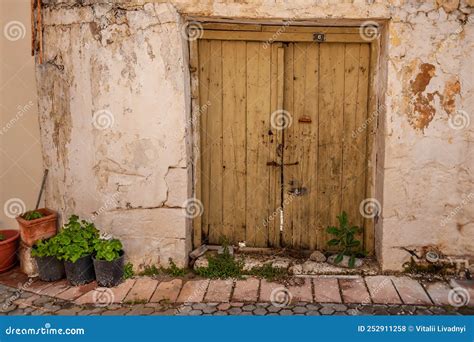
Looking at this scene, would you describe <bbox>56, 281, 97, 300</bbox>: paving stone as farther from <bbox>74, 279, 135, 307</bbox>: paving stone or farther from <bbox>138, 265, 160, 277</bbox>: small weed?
<bbox>138, 265, 160, 277</bbox>: small weed

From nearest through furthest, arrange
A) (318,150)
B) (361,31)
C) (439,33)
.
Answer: (439,33)
(361,31)
(318,150)

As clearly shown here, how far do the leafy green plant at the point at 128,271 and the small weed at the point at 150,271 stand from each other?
0.10 m

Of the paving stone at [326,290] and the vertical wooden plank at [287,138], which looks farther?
the vertical wooden plank at [287,138]

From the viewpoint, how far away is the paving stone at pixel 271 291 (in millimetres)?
4590

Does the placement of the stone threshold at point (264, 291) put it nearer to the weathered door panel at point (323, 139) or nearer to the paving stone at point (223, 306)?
the paving stone at point (223, 306)

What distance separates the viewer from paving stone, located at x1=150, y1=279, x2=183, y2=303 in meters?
4.63

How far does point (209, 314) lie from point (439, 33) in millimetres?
3472

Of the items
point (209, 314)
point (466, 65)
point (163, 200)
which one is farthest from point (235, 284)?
point (466, 65)

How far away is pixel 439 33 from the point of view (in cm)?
466

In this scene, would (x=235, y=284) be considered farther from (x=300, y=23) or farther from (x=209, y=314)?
(x=300, y=23)

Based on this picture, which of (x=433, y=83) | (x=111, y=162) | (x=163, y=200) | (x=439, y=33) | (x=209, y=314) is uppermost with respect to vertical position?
(x=439, y=33)

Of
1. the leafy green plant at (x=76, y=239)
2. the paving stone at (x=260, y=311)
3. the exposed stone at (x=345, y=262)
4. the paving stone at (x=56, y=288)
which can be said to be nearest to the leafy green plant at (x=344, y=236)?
the exposed stone at (x=345, y=262)

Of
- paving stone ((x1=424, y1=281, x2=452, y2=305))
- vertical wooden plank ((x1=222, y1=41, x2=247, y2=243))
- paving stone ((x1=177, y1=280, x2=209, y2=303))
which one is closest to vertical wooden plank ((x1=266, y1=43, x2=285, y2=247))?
vertical wooden plank ((x1=222, y1=41, x2=247, y2=243))

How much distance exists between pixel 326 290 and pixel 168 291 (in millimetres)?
1574
